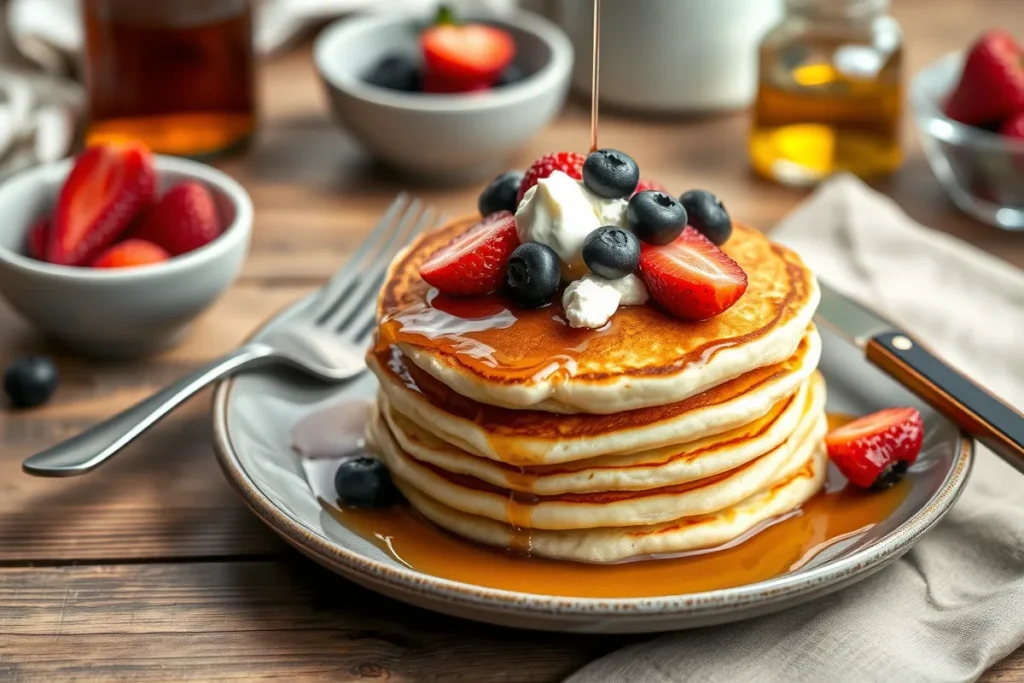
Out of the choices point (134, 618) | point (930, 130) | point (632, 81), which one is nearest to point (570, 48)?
point (632, 81)

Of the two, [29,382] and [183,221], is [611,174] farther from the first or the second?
[29,382]

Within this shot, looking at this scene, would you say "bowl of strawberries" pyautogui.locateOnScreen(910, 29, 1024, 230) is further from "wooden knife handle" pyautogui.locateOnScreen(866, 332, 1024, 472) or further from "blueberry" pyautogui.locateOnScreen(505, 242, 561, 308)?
"blueberry" pyautogui.locateOnScreen(505, 242, 561, 308)

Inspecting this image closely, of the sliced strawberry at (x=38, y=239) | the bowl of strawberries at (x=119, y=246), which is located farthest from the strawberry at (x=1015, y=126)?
the sliced strawberry at (x=38, y=239)

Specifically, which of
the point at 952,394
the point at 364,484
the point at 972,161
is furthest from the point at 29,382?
the point at 972,161

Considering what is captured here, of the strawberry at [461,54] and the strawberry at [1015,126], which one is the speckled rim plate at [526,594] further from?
the strawberry at [461,54]

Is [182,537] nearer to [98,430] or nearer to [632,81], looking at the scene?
[98,430]
